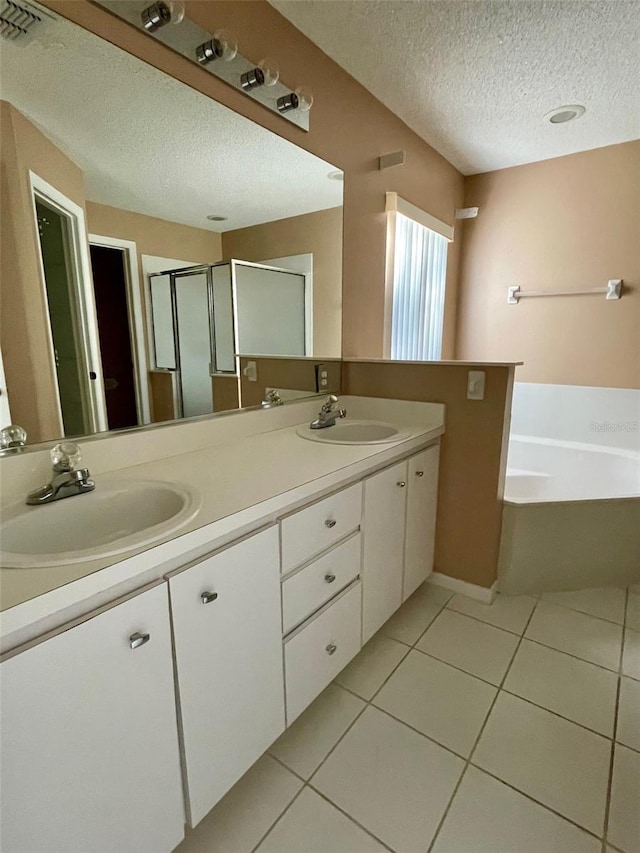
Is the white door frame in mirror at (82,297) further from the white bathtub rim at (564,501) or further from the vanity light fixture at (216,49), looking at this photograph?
the white bathtub rim at (564,501)

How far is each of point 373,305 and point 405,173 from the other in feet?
2.64

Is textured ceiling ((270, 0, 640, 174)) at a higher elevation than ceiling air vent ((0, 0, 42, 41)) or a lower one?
higher

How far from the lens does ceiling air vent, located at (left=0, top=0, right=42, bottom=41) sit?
91 cm

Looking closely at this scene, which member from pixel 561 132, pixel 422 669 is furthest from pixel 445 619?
pixel 561 132

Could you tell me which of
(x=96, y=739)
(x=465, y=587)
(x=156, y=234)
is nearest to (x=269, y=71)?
(x=156, y=234)

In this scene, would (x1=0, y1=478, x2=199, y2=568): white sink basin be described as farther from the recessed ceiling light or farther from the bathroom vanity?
the recessed ceiling light

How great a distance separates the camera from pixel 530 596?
6.50 ft

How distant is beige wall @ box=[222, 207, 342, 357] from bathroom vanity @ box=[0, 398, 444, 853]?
671 millimetres

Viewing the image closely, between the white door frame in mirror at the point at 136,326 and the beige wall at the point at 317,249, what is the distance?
368 mm

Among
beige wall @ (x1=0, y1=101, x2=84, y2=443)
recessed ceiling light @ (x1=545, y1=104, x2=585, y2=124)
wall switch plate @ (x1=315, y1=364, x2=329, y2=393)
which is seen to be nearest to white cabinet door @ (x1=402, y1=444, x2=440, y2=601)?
wall switch plate @ (x1=315, y1=364, x2=329, y2=393)

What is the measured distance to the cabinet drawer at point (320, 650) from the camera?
3.85 feet

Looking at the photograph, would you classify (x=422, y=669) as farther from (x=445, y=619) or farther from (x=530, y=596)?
(x=530, y=596)

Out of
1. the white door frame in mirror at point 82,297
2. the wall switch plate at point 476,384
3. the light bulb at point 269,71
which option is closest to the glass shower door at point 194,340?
the white door frame in mirror at point 82,297

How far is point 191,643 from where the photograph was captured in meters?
0.86
